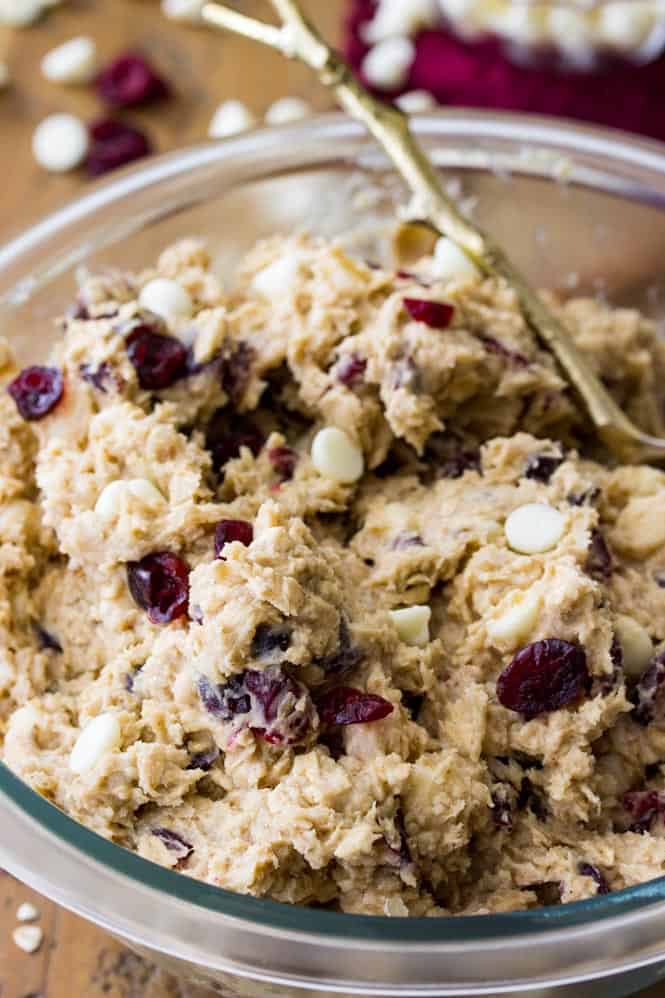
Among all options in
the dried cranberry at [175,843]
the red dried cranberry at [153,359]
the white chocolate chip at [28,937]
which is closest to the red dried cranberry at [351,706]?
the dried cranberry at [175,843]

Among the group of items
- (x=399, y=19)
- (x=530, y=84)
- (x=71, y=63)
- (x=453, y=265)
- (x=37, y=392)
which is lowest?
(x=530, y=84)

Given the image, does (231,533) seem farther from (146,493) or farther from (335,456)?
(335,456)

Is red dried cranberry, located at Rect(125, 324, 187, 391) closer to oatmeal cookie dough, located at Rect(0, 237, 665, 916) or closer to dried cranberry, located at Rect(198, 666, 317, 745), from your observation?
oatmeal cookie dough, located at Rect(0, 237, 665, 916)

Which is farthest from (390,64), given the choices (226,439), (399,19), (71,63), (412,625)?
(412,625)

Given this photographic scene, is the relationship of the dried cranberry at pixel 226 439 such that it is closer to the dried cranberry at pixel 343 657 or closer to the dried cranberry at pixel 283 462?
the dried cranberry at pixel 283 462

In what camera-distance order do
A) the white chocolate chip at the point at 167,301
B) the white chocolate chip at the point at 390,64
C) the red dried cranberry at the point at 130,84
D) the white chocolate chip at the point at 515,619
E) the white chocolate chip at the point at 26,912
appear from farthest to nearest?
the red dried cranberry at the point at 130,84, the white chocolate chip at the point at 390,64, the white chocolate chip at the point at 26,912, the white chocolate chip at the point at 167,301, the white chocolate chip at the point at 515,619
